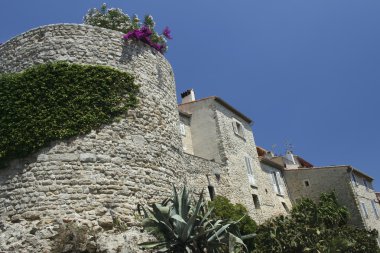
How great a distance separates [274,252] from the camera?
13789 millimetres

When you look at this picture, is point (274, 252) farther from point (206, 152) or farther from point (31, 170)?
point (206, 152)

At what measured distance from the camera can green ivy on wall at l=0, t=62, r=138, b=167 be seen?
972 cm

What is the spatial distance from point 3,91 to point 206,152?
50.0 ft

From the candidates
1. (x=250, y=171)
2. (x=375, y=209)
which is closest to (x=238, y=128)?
(x=250, y=171)

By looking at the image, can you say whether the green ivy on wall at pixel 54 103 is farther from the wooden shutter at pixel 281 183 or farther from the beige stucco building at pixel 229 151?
the wooden shutter at pixel 281 183

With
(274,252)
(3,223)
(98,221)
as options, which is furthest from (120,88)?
(274,252)

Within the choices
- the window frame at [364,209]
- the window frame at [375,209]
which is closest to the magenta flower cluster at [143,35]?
the window frame at [364,209]

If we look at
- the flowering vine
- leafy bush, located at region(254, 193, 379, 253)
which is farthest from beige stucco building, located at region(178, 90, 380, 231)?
the flowering vine

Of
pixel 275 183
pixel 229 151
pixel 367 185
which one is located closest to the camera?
pixel 229 151

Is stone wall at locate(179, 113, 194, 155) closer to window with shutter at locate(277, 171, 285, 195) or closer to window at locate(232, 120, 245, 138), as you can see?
window at locate(232, 120, 245, 138)

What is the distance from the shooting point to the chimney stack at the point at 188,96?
90.3ft

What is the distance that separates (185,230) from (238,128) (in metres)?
19.4

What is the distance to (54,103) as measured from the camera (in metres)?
10.0

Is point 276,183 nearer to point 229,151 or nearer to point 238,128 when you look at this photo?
point 238,128
